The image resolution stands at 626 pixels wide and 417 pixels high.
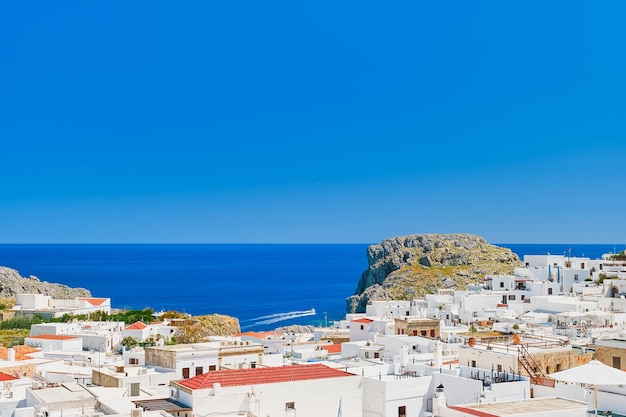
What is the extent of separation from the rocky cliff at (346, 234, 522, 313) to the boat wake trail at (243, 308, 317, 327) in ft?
38.9

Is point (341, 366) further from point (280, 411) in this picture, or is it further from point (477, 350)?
point (280, 411)

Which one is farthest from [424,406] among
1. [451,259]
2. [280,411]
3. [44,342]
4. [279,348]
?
[451,259]

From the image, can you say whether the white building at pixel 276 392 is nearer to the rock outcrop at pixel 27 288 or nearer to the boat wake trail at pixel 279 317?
the rock outcrop at pixel 27 288

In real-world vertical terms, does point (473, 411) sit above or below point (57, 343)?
above

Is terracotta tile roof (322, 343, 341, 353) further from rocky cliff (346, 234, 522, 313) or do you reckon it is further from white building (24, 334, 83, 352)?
rocky cliff (346, 234, 522, 313)

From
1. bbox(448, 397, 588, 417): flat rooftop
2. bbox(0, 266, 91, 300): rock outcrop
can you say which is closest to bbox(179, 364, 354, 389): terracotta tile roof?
bbox(448, 397, 588, 417): flat rooftop

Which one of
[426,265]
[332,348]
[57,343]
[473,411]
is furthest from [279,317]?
[473,411]

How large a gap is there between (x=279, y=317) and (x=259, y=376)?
370 feet

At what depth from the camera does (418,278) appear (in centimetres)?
12588

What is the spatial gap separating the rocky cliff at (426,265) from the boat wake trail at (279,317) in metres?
11.9

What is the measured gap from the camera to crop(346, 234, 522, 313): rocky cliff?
11919cm

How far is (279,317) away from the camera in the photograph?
137375 millimetres

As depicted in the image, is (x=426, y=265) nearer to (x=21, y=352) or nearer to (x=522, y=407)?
(x=21, y=352)

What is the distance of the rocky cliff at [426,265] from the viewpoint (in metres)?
119
